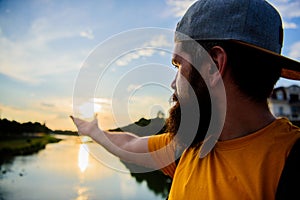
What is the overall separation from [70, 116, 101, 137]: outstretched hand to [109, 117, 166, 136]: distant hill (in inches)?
4.7

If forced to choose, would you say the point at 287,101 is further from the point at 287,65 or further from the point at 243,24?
the point at 243,24

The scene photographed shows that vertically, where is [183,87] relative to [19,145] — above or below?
below

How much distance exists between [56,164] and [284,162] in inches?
1939

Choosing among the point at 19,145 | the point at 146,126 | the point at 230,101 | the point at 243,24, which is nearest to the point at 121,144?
the point at 146,126

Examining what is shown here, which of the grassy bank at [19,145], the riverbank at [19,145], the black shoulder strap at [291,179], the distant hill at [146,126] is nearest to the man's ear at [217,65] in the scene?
the black shoulder strap at [291,179]

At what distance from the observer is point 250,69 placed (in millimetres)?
834

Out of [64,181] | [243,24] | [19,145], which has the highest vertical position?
[19,145]

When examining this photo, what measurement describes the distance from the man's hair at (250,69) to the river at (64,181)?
1851cm

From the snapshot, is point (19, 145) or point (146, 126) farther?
point (19, 145)

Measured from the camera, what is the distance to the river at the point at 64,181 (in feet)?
90.6

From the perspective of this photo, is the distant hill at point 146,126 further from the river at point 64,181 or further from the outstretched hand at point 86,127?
the river at point 64,181

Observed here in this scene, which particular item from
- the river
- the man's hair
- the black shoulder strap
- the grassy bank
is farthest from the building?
the grassy bank

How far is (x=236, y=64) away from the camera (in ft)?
2.76

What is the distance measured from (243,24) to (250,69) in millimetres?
147
